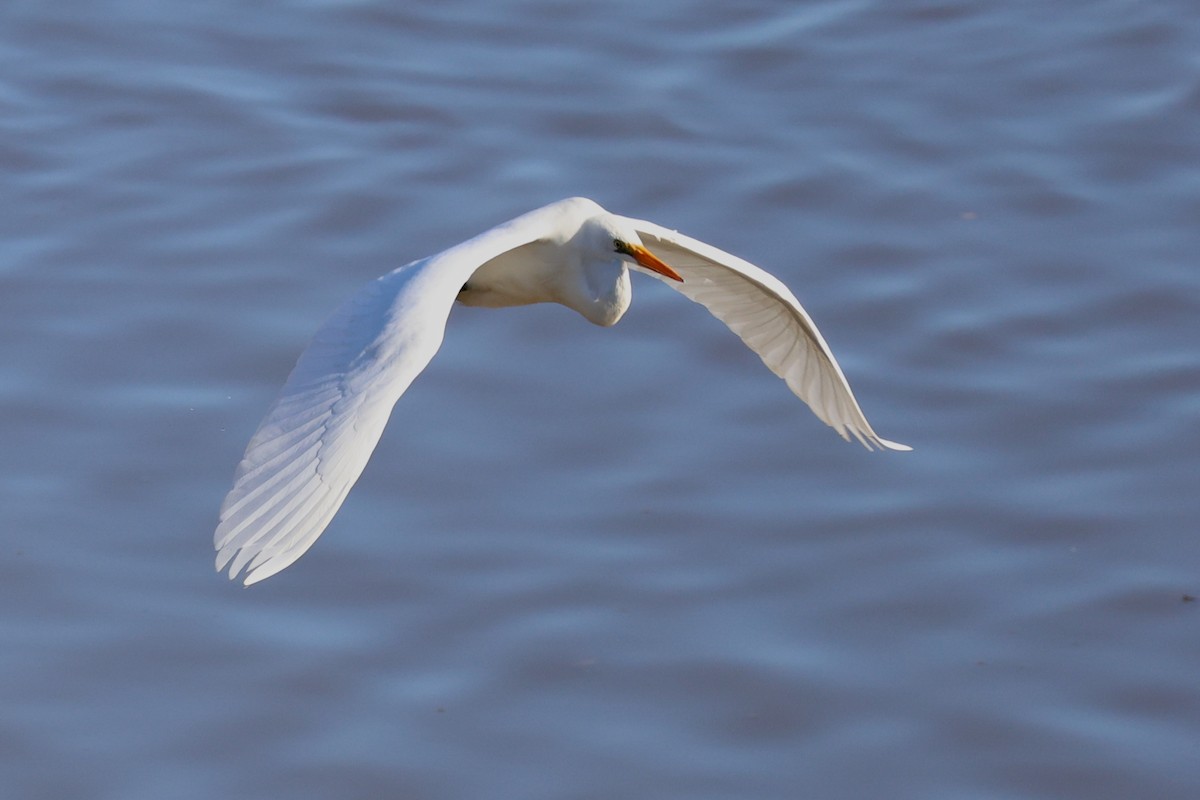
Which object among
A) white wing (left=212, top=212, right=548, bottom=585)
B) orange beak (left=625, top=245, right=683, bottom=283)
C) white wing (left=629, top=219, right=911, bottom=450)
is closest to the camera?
white wing (left=212, top=212, right=548, bottom=585)

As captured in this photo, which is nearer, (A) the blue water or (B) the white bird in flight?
(B) the white bird in flight

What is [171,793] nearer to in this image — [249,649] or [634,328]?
[249,649]

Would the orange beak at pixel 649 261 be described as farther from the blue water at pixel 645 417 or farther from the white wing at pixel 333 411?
the blue water at pixel 645 417

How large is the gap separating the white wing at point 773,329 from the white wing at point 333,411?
2.54ft

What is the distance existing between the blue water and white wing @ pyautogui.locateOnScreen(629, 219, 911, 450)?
0.83 metres

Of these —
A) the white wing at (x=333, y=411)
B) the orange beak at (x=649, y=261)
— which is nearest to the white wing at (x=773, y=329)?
the orange beak at (x=649, y=261)

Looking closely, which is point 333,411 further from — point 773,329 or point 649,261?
point 773,329

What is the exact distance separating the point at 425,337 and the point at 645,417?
2.81 metres

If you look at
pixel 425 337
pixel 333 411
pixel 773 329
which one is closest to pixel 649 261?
pixel 773 329

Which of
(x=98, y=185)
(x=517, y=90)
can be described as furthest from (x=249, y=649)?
(x=517, y=90)

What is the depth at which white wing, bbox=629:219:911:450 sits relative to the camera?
529 cm

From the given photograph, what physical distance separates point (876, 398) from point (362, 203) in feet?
8.15

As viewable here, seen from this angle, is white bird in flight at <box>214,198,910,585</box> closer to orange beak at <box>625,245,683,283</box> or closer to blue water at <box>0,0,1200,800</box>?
orange beak at <box>625,245,683,283</box>

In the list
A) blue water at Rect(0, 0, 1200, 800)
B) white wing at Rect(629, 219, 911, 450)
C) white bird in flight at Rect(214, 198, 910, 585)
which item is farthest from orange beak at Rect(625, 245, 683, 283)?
blue water at Rect(0, 0, 1200, 800)
